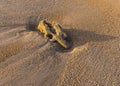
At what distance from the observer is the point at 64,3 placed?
2684 millimetres

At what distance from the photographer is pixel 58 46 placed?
216 centimetres

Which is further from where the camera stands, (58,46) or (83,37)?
(83,37)

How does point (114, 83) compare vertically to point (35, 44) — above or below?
below

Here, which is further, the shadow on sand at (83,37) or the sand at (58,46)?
the shadow on sand at (83,37)

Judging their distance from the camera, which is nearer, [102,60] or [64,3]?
[102,60]

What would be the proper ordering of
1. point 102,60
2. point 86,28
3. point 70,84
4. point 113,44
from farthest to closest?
1. point 86,28
2. point 113,44
3. point 102,60
4. point 70,84

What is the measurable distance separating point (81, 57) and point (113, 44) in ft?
1.06

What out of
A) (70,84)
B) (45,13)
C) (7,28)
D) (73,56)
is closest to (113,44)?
(73,56)

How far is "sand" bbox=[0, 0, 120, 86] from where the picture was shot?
6.25 feet

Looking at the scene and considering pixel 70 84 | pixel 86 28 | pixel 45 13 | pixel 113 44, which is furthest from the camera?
pixel 45 13

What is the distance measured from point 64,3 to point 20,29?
60cm

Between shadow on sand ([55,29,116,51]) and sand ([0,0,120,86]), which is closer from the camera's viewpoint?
sand ([0,0,120,86])

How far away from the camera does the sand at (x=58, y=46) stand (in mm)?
1906

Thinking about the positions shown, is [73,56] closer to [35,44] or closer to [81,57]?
[81,57]
